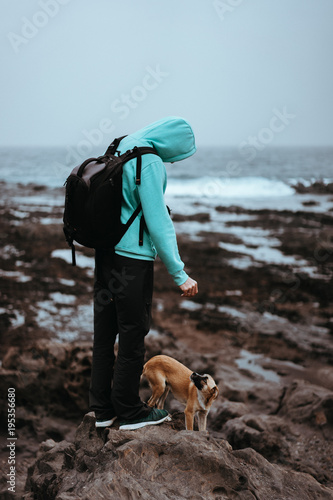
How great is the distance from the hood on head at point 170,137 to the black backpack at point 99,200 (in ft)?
0.35

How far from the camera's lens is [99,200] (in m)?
2.49

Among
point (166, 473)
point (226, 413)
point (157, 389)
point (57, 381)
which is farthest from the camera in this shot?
point (57, 381)

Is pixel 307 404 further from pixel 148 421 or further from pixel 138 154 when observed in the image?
pixel 138 154

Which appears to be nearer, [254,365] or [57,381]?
[57,381]

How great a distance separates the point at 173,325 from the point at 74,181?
554 centimetres

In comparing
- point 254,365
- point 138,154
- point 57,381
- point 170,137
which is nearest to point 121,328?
point 138,154

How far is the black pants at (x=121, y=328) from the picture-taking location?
8.67ft

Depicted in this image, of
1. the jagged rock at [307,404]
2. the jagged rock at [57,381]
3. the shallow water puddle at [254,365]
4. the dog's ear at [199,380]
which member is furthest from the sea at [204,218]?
the dog's ear at [199,380]

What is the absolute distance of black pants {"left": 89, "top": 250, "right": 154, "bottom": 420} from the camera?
264 centimetres

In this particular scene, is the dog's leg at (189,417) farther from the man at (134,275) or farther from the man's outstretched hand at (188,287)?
the man's outstretched hand at (188,287)

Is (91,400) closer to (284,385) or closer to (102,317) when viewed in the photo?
(102,317)

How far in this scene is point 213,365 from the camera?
5934 millimetres

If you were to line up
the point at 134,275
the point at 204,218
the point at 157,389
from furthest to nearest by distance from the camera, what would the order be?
1. the point at 204,218
2. the point at 157,389
3. the point at 134,275

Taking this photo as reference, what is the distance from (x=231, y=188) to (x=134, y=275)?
32.7 meters
